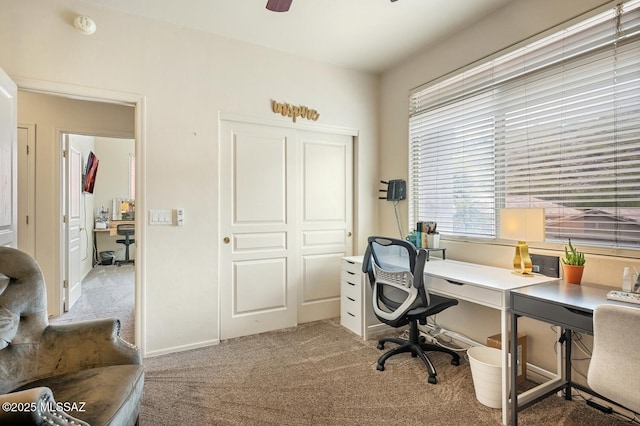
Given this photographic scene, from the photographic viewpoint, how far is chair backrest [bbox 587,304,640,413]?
1.21 metres

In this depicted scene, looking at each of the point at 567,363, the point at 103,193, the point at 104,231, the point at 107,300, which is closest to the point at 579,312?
the point at 567,363

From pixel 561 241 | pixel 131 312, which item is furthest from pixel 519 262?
pixel 131 312

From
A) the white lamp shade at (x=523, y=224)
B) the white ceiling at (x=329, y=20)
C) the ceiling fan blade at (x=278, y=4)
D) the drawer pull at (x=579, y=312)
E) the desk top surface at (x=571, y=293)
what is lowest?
the drawer pull at (x=579, y=312)

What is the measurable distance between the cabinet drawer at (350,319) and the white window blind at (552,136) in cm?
114

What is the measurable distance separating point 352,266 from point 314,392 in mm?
1227

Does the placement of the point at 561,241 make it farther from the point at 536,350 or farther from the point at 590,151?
the point at 536,350

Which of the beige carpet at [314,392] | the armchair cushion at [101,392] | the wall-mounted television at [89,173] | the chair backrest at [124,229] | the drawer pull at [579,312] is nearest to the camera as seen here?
the armchair cushion at [101,392]

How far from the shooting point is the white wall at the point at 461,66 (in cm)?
207

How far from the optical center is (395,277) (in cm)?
234

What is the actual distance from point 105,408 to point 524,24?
3292 millimetres

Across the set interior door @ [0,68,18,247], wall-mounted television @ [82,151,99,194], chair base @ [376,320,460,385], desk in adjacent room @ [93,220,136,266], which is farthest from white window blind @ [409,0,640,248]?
desk in adjacent room @ [93,220,136,266]

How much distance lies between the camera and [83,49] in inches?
93.6

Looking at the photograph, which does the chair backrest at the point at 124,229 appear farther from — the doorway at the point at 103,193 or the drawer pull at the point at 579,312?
the drawer pull at the point at 579,312

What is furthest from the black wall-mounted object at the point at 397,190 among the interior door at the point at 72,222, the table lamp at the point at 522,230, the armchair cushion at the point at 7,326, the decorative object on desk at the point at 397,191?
the interior door at the point at 72,222
